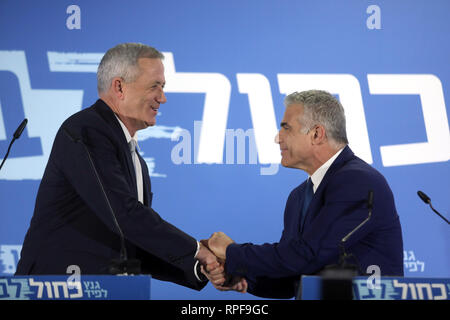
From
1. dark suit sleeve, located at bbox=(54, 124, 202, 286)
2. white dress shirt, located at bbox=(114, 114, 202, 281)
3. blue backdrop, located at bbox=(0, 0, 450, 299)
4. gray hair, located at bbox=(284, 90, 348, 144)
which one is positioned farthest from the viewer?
blue backdrop, located at bbox=(0, 0, 450, 299)

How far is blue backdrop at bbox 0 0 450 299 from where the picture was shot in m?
4.97

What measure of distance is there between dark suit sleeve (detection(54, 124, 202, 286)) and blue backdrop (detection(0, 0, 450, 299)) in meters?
1.85

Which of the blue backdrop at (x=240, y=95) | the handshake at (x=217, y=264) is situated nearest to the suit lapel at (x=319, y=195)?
the handshake at (x=217, y=264)

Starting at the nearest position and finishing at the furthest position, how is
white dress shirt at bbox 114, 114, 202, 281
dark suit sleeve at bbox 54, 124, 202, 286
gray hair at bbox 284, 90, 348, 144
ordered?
dark suit sleeve at bbox 54, 124, 202, 286 < white dress shirt at bbox 114, 114, 202, 281 < gray hair at bbox 284, 90, 348, 144

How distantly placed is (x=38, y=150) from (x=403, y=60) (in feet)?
10.1

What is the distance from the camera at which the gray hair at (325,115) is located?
341 cm

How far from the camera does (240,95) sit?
5.00 m

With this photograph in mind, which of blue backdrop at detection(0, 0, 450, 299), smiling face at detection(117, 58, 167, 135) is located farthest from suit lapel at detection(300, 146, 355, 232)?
blue backdrop at detection(0, 0, 450, 299)

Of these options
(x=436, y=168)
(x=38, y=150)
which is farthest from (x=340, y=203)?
(x=38, y=150)

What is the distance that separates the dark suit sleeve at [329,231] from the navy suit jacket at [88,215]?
38 centimetres

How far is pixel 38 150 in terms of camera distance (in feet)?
16.4

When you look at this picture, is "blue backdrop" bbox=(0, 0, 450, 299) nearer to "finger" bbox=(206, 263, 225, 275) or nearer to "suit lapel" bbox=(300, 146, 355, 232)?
"finger" bbox=(206, 263, 225, 275)

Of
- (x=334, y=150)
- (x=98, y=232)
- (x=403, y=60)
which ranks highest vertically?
(x=403, y=60)
